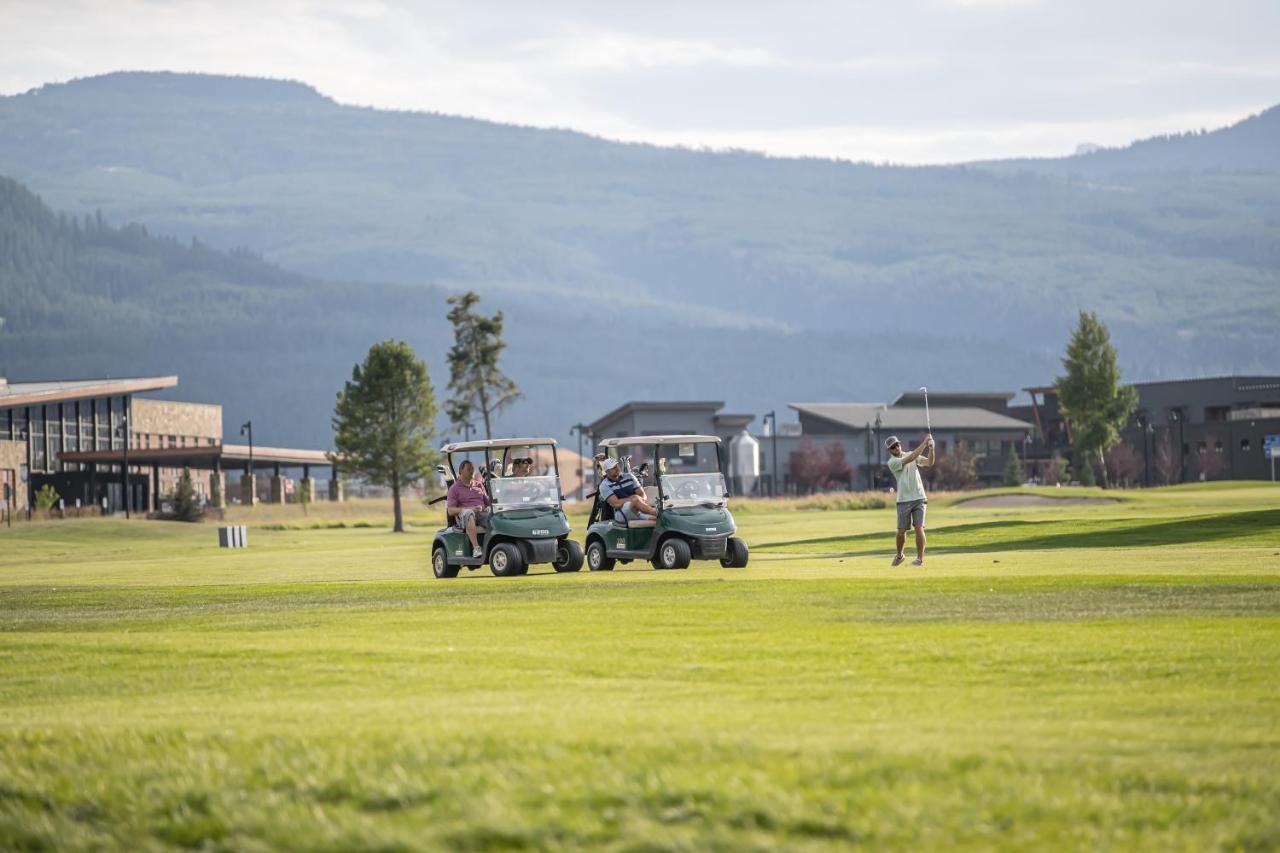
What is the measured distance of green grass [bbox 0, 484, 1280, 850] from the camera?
1060 centimetres

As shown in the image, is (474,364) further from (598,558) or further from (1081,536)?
(598,558)

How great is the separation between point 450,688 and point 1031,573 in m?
13.9

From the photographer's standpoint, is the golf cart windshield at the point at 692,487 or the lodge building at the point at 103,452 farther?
the lodge building at the point at 103,452

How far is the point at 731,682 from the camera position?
14945 mm

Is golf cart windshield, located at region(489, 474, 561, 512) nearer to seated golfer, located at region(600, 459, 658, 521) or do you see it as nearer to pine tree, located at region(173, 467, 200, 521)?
seated golfer, located at region(600, 459, 658, 521)

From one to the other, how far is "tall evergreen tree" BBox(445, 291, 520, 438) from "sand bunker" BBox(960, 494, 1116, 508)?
117ft

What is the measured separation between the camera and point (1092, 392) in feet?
402

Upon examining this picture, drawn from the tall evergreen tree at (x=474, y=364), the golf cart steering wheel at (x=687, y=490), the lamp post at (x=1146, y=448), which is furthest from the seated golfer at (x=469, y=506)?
the lamp post at (x=1146, y=448)

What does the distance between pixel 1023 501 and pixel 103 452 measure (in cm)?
5361

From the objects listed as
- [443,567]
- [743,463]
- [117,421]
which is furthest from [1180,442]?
[443,567]

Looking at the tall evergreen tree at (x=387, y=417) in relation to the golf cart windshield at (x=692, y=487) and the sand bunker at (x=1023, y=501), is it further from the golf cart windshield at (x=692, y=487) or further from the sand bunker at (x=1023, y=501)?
the golf cart windshield at (x=692, y=487)

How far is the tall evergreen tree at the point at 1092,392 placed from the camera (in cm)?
12219

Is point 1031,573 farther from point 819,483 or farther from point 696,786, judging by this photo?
point 819,483

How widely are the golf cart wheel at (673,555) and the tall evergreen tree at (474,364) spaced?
80.1 meters
